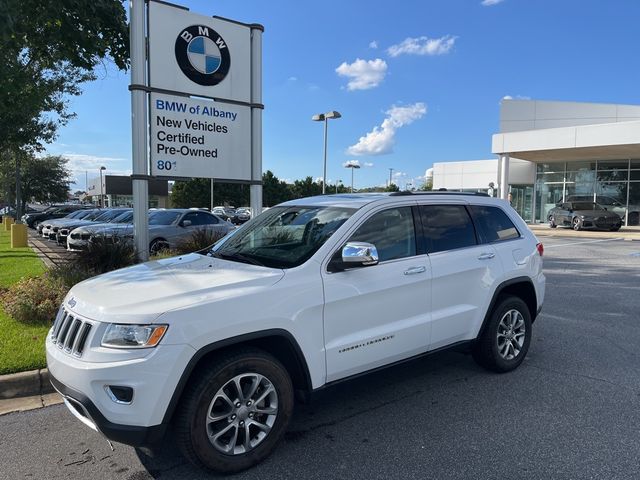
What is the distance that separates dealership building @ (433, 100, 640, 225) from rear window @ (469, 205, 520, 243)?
25.6m

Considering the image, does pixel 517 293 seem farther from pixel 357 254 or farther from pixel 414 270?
pixel 357 254

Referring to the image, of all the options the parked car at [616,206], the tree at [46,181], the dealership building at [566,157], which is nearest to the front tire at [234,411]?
the dealership building at [566,157]

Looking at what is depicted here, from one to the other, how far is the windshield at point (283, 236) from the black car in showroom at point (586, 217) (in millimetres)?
26586

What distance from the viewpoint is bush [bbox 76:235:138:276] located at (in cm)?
713

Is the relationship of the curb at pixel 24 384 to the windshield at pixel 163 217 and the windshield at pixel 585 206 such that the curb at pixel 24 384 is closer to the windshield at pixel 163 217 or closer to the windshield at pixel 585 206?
the windshield at pixel 163 217

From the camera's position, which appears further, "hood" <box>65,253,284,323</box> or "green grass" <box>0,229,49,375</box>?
"green grass" <box>0,229,49,375</box>

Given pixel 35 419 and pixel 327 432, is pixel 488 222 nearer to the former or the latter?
pixel 327 432

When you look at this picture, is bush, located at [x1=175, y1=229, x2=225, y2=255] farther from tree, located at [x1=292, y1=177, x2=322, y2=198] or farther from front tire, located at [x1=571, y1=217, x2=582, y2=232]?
tree, located at [x1=292, y1=177, x2=322, y2=198]

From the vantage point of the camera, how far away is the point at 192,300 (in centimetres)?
296

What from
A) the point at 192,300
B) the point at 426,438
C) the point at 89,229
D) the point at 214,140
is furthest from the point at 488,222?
the point at 89,229

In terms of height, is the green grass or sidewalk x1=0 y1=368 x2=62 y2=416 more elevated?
the green grass

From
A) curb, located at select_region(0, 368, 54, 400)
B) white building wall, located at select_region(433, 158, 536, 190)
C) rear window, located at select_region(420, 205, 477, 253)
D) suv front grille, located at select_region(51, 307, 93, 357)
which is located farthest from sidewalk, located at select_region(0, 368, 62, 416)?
white building wall, located at select_region(433, 158, 536, 190)

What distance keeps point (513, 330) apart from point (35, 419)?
4353 mm

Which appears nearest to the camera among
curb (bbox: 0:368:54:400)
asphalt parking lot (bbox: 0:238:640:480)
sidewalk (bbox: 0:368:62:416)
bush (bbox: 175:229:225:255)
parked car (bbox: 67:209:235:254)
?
asphalt parking lot (bbox: 0:238:640:480)
